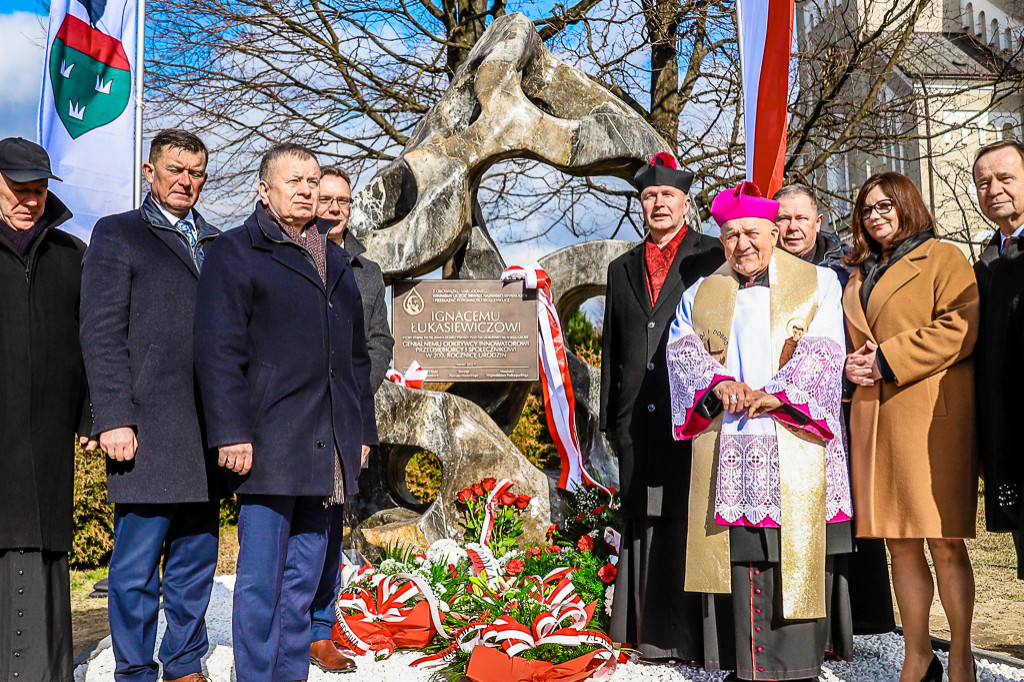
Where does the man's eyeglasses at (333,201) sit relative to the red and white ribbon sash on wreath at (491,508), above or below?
above

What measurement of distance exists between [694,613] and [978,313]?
1.62 meters

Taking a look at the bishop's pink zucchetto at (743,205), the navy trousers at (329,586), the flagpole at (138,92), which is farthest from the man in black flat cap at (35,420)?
the bishop's pink zucchetto at (743,205)

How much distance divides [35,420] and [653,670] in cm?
271

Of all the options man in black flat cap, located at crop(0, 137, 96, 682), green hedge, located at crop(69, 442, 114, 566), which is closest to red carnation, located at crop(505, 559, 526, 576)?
man in black flat cap, located at crop(0, 137, 96, 682)

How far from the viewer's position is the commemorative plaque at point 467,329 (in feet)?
17.9

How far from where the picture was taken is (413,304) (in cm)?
548

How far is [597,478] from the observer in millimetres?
5312

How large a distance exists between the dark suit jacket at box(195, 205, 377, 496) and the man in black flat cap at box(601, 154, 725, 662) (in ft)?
4.51

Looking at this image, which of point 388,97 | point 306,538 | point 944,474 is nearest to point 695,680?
point 944,474

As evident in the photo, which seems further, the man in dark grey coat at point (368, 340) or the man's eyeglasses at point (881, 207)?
the man in dark grey coat at point (368, 340)

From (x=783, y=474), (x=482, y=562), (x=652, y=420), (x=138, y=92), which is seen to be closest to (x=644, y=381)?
(x=652, y=420)

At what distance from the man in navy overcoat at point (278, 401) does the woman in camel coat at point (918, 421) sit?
6.45 ft

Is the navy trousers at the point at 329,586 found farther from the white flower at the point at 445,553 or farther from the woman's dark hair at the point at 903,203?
the woman's dark hair at the point at 903,203

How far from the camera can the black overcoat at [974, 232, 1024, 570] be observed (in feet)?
10.5
